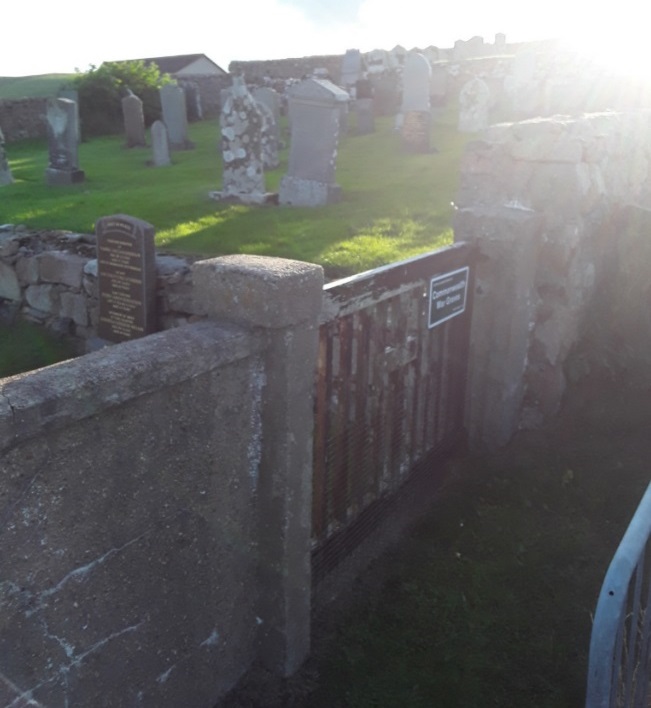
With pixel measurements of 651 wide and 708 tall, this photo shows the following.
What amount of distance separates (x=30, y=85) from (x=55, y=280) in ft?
133

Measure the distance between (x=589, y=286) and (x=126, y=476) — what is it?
4.08 m

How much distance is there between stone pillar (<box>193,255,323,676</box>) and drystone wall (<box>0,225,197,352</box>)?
4780 mm

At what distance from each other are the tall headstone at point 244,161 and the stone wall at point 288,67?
1675 cm

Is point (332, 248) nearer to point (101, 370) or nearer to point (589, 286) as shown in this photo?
point (589, 286)

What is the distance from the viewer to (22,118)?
24.5 meters

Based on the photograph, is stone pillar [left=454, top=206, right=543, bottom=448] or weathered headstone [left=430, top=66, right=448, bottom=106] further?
weathered headstone [left=430, top=66, right=448, bottom=106]

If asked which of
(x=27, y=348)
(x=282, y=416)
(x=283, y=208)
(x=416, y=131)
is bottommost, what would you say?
(x=27, y=348)

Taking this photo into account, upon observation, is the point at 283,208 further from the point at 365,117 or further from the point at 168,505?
the point at 365,117

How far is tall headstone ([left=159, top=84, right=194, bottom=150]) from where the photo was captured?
19578mm

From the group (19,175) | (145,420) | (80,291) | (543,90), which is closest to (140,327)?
(80,291)

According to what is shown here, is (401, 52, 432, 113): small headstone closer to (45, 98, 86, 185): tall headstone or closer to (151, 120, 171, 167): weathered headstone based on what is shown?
(151, 120, 171, 167): weathered headstone

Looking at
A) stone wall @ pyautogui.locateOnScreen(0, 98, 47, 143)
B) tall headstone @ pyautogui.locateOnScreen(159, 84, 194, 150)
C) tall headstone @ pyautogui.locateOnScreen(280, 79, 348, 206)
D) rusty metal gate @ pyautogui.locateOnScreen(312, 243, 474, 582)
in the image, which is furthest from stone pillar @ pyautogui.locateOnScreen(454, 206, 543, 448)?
stone wall @ pyautogui.locateOnScreen(0, 98, 47, 143)

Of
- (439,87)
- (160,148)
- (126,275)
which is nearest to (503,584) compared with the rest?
(126,275)

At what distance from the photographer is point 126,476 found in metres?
2.26
